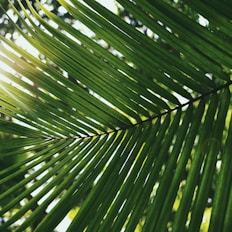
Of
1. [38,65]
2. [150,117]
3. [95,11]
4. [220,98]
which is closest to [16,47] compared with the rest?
[38,65]

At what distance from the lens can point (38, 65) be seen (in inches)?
37.5

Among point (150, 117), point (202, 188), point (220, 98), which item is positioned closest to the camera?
point (202, 188)

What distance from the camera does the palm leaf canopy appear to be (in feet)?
2.39

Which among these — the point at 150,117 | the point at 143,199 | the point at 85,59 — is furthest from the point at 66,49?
the point at 143,199

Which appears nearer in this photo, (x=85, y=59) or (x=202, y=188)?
(x=202, y=188)

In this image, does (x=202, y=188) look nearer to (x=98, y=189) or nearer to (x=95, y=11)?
(x=98, y=189)

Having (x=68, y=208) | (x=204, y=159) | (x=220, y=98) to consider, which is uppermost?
(x=220, y=98)

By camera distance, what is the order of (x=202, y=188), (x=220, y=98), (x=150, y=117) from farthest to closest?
(x=150, y=117)
(x=220, y=98)
(x=202, y=188)

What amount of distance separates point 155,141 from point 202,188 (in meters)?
0.18

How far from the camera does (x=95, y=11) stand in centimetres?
86

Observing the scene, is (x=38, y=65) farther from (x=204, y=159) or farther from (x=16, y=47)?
(x=204, y=159)

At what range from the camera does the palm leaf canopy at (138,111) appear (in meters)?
0.73

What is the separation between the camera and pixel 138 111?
0.95 m

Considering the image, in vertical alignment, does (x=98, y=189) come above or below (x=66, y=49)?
below
